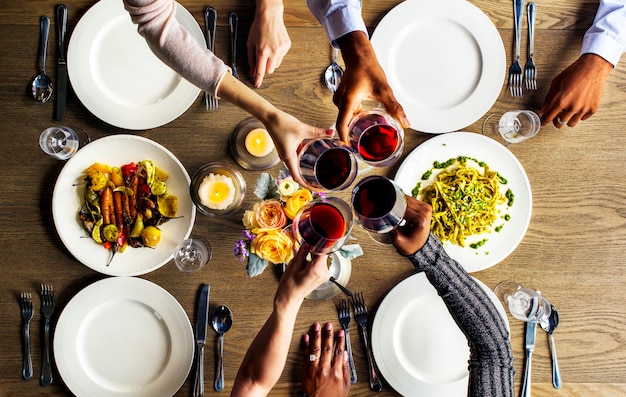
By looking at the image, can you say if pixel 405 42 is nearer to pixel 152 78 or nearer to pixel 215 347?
pixel 152 78

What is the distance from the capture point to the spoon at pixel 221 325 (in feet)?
5.57

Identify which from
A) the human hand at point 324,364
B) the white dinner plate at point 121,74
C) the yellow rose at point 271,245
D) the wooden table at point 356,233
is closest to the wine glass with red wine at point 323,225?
the yellow rose at point 271,245

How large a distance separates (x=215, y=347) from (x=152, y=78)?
38.1 inches

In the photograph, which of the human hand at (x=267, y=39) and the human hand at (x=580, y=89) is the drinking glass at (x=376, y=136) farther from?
the human hand at (x=580, y=89)

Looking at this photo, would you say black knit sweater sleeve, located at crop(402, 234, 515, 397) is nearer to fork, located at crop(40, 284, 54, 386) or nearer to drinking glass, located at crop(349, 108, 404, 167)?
drinking glass, located at crop(349, 108, 404, 167)

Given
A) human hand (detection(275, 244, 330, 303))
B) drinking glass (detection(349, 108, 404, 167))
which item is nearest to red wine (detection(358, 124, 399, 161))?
drinking glass (detection(349, 108, 404, 167))

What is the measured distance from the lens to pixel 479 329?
1.53 m

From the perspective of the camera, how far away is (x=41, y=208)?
1726 mm

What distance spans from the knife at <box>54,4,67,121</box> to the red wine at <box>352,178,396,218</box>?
1.11 meters

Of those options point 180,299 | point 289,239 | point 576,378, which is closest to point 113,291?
point 180,299

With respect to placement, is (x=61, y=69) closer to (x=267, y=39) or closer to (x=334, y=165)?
(x=267, y=39)

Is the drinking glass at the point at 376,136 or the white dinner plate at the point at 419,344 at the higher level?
the drinking glass at the point at 376,136

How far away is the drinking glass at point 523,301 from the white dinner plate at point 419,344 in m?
0.20

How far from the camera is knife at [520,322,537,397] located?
169cm
